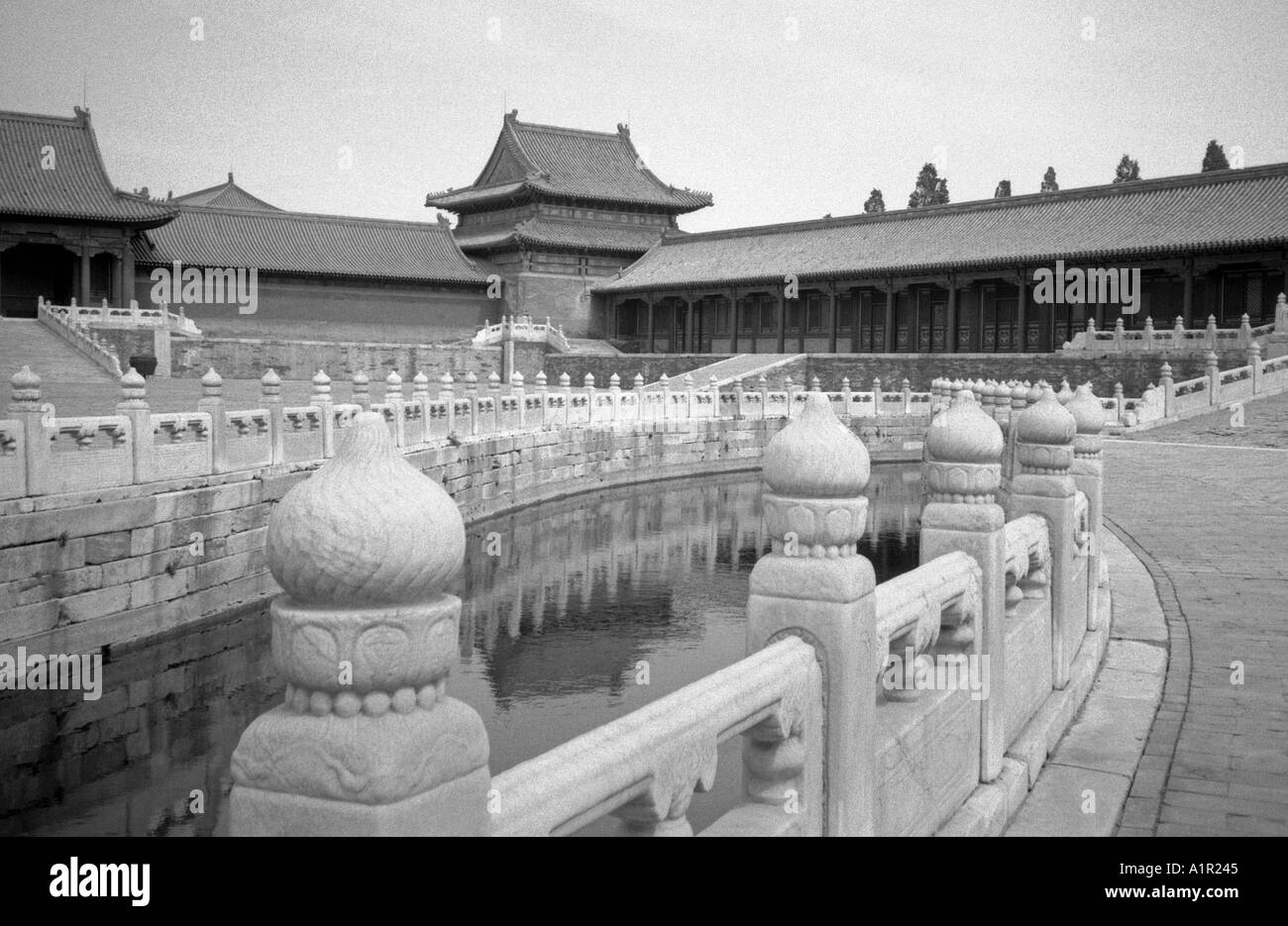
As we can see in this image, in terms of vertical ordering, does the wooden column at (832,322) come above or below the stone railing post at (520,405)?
above

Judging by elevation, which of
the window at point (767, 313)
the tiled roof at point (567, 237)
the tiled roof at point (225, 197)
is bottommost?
the window at point (767, 313)

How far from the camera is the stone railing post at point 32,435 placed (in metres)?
9.82

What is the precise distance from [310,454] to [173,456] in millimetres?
2636

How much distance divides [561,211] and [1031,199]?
17.9m

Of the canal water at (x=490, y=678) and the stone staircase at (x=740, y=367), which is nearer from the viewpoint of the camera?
the canal water at (x=490, y=678)

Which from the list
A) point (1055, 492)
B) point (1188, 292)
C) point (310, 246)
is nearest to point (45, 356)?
point (310, 246)

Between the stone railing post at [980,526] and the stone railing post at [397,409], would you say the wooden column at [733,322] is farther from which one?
the stone railing post at [980,526]

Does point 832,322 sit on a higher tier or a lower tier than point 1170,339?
higher

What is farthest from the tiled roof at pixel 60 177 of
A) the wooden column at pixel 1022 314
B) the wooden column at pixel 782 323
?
the wooden column at pixel 1022 314

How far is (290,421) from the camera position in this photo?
1401cm

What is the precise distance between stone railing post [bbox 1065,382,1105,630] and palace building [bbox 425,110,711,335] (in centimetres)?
3841

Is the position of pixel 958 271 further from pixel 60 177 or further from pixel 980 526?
pixel 980 526

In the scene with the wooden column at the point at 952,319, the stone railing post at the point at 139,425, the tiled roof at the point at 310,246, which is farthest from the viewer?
the tiled roof at the point at 310,246

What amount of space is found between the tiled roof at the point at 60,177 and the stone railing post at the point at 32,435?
26.4 m
